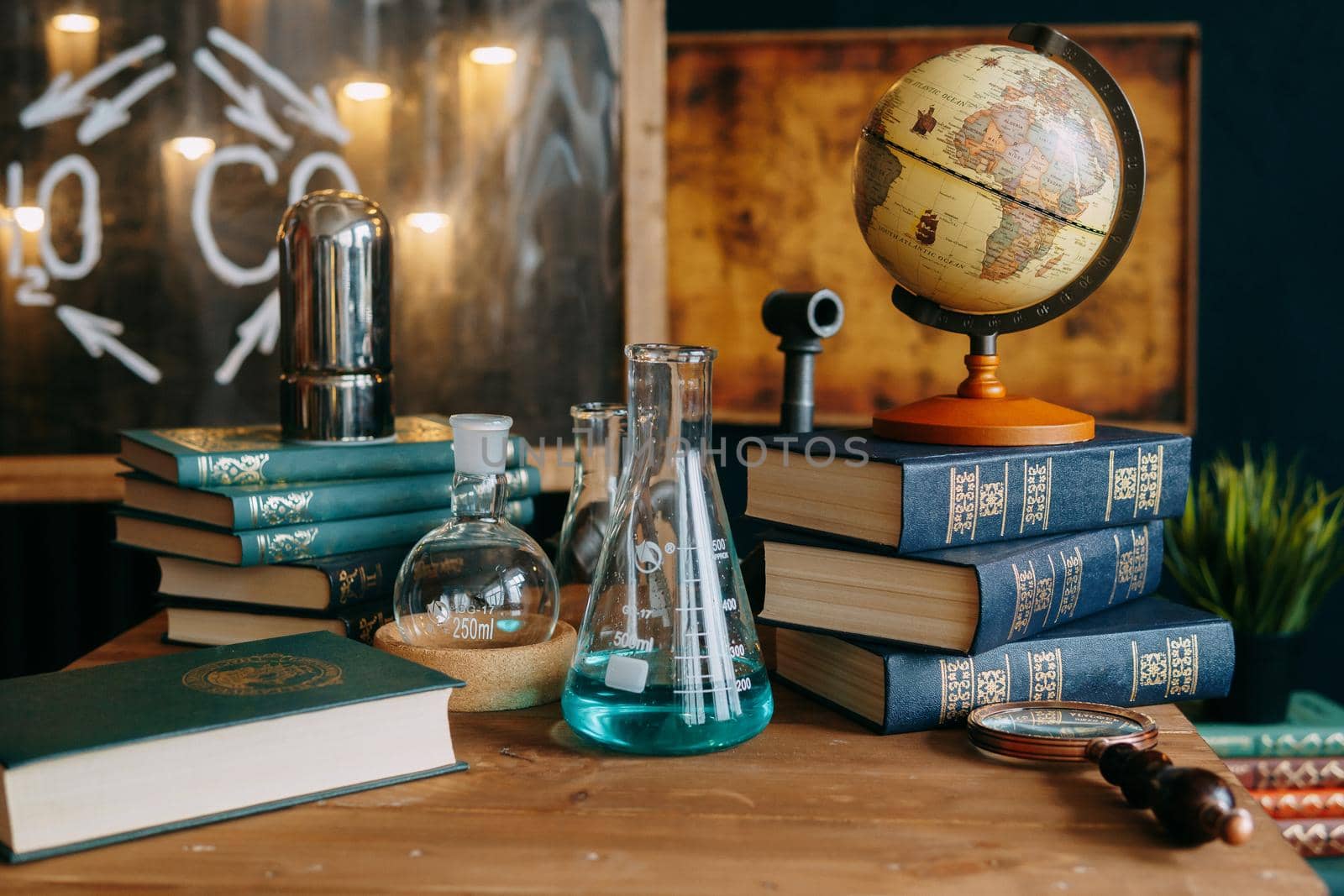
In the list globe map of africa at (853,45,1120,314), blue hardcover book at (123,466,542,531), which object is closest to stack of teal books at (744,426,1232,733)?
globe map of africa at (853,45,1120,314)

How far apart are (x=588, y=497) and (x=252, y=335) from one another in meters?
0.77

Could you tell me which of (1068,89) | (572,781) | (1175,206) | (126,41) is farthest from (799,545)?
(1175,206)

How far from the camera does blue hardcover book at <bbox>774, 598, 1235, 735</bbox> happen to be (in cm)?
77

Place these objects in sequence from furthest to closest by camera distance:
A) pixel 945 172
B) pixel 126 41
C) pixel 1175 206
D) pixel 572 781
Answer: pixel 1175 206 → pixel 126 41 → pixel 945 172 → pixel 572 781

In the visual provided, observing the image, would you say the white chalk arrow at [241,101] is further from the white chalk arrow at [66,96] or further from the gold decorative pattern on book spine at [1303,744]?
the gold decorative pattern on book spine at [1303,744]

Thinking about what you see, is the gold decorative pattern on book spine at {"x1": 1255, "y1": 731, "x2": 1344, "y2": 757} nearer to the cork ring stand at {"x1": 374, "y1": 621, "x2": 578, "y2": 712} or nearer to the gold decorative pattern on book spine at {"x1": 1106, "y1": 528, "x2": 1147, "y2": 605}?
the gold decorative pattern on book spine at {"x1": 1106, "y1": 528, "x2": 1147, "y2": 605}

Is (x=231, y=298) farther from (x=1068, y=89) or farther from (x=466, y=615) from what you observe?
(x=1068, y=89)

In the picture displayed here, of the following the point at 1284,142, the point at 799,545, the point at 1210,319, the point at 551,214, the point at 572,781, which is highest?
the point at 1284,142

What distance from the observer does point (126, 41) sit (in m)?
1.54

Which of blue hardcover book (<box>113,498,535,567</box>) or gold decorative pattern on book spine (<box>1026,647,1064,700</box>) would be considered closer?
gold decorative pattern on book spine (<box>1026,647,1064,700</box>)

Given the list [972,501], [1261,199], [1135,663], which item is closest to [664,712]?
[972,501]

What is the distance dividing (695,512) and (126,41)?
3.97 ft

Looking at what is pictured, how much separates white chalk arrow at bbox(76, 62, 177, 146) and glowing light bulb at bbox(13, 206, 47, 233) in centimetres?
10

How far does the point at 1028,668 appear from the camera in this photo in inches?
31.4
